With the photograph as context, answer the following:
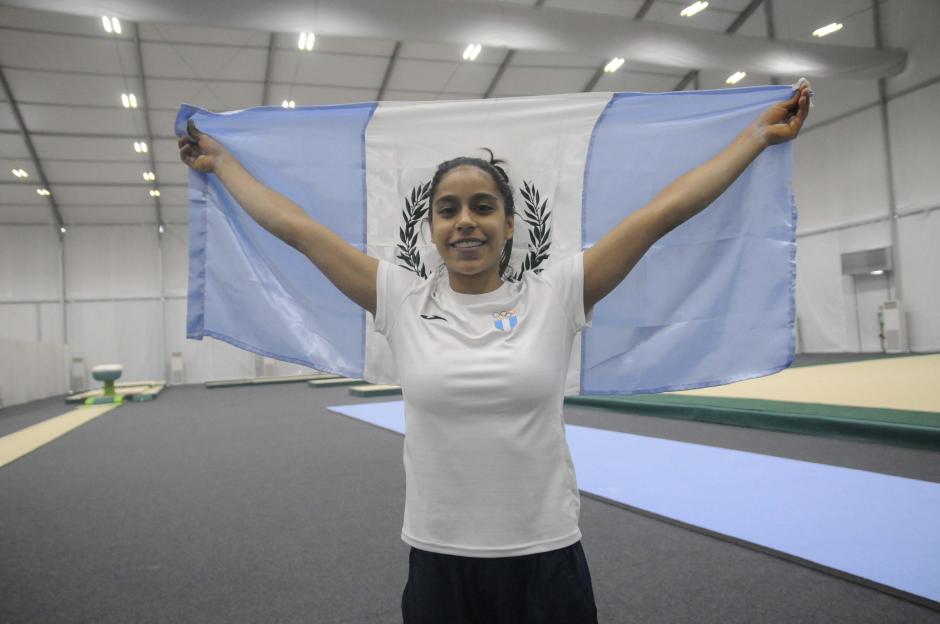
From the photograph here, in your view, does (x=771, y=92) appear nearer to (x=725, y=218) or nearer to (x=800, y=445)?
(x=725, y=218)

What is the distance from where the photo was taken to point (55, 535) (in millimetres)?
3160

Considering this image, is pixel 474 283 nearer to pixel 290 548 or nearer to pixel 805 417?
pixel 290 548

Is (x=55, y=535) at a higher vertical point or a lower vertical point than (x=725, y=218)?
lower

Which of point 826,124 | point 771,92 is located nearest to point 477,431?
point 771,92

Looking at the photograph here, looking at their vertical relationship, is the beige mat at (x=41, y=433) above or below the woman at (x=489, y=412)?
below

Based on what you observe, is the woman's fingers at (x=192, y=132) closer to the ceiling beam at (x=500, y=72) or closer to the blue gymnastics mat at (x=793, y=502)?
the blue gymnastics mat at (x=793, y=502)

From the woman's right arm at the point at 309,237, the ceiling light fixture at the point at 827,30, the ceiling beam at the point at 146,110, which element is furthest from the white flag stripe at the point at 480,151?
the ceiling light fixture at the point at 827,30

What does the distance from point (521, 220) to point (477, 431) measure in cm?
81

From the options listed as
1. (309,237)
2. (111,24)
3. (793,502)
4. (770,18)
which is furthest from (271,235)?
(770,18)

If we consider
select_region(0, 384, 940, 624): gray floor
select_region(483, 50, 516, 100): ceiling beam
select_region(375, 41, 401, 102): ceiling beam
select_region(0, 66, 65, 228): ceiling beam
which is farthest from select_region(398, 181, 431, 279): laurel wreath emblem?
select_region(0, 66, 65, 228): ceiling beam

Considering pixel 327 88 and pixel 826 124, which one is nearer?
pixel 327 88

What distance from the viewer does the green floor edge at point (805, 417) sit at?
4062 millimetres

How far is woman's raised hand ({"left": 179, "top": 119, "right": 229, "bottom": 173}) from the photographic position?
1.67 metres

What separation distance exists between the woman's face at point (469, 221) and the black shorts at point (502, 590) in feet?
1.82
